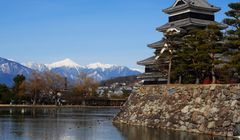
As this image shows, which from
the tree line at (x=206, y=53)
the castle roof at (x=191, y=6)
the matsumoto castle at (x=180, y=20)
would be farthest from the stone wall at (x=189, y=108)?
the castle roof at (x=191, y=6)

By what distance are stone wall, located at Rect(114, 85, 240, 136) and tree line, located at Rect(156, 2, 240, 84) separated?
217 centimetres

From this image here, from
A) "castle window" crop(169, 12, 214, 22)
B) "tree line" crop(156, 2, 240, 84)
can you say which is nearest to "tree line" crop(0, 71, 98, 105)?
"castle window" crop(169, 12, 214, 22)

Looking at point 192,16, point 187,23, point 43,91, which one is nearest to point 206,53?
point 187,23

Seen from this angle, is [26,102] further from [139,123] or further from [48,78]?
[139,123]

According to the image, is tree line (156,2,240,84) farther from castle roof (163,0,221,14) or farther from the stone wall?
castle roof (163,0,221,14)

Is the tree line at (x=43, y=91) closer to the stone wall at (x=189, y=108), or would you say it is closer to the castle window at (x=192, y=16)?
the castle window at (x=192, y=16)

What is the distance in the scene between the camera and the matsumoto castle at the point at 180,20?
129ft

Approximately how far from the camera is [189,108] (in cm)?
2602

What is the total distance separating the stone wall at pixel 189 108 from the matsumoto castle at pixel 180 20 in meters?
8.11

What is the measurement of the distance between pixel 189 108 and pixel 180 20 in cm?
1713

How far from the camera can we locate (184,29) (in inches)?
1550

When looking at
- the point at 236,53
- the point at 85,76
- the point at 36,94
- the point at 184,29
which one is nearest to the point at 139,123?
the point at 236,53

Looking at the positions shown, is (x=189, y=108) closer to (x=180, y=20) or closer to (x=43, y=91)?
(x=180, y=20)

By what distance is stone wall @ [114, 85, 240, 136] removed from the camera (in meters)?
23.5
